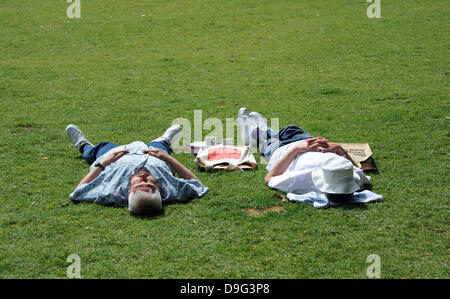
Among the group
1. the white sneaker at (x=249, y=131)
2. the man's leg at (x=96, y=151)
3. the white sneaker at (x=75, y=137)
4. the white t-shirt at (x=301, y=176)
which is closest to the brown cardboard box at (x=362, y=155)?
the white t-shirt at (x=301, y=176)

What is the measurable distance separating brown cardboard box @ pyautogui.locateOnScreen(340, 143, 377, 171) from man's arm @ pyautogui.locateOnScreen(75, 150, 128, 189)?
293 cm

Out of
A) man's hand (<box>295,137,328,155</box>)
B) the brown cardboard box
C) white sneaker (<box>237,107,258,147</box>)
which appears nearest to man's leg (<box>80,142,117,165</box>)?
white sneaker (<box>237,107,258,147</box>)

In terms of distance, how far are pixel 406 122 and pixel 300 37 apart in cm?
738

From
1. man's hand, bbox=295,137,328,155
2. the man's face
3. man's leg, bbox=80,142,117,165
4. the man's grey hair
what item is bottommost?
the man's grey hair

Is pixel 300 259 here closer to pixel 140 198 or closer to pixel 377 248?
pixel 377 248

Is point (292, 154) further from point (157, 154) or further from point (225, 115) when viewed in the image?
point (225, 115)

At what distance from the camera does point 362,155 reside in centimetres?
704

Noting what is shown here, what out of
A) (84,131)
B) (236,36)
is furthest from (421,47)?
(84,131)

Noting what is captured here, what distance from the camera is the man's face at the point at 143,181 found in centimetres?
577

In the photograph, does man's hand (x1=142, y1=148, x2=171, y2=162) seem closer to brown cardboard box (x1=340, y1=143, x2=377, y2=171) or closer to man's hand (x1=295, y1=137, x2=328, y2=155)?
man's hand (x1=295, y1=137, x2=328, y2=155)

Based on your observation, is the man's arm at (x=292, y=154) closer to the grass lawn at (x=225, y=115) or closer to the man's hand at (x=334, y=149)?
the man's hand at (x=334, y=149)

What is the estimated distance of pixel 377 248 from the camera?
5.05 meters

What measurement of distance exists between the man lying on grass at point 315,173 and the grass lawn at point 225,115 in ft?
0.56

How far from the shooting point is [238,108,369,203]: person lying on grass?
5855mm
